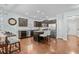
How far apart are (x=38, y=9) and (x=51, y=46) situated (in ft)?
2.35

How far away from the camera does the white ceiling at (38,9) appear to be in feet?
7.56

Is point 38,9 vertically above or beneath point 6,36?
above

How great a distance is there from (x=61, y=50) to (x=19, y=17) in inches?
38.5

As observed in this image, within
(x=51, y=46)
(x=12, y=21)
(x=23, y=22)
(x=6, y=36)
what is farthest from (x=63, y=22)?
(x=6, y=36)

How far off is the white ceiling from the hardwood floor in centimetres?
47

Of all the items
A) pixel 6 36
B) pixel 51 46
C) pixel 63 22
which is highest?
pixel 63 22

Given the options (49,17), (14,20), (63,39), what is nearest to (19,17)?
(14,20)

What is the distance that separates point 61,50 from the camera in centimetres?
237

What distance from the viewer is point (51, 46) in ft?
7.73

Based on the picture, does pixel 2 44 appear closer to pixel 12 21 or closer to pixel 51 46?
pixel 12 21

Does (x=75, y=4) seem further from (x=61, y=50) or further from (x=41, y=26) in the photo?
(x=61, y=50)

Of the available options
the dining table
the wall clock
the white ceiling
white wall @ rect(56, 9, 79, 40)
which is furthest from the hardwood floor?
the white ceiling

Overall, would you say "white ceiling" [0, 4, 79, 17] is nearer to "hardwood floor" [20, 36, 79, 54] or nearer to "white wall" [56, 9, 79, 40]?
"white wall" [56, 9, 79, 40]
